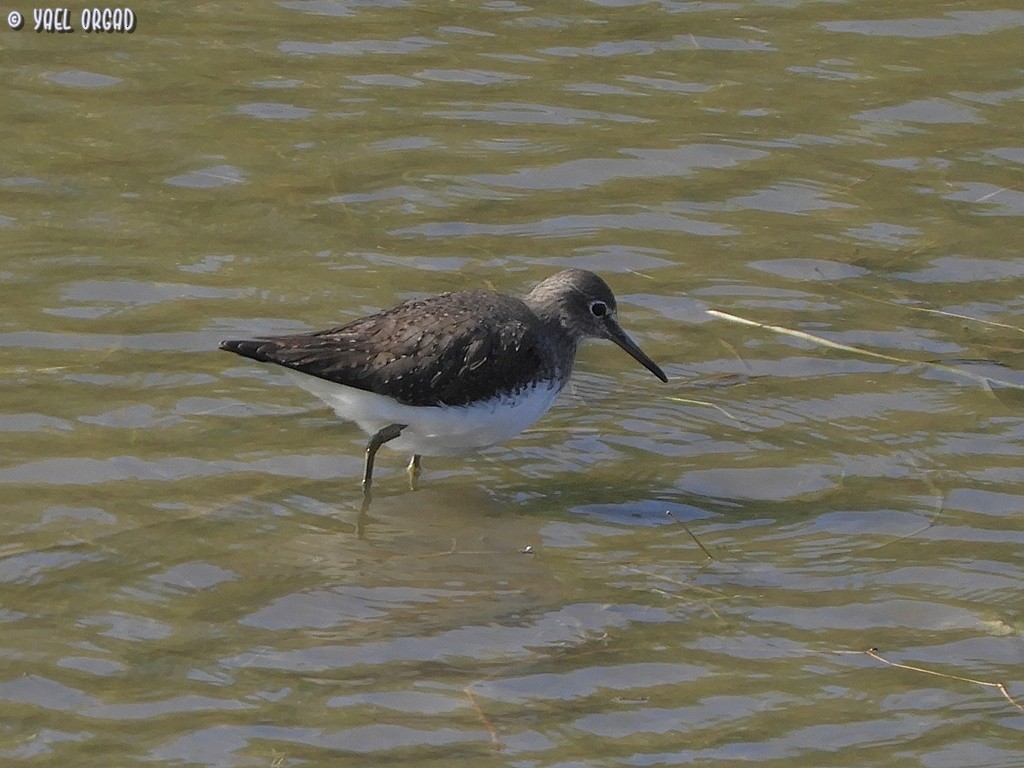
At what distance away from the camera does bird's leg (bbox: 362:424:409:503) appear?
9086 millimetres

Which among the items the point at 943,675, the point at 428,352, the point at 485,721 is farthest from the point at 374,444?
the point at 943,675

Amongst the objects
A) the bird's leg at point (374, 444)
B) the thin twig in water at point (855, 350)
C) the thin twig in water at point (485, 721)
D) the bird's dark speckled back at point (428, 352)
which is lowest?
the thin twig in water at point (485, 721)

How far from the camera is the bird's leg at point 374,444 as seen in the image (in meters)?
9.09

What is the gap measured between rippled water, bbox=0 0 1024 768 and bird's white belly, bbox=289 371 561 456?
0.32 m

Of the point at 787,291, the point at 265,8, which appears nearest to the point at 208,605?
the point at 787,291

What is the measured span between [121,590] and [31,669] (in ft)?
2.42

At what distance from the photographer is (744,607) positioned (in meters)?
7.97

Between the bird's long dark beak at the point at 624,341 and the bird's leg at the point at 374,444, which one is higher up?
the bird's long dark beak at the point at 624,341

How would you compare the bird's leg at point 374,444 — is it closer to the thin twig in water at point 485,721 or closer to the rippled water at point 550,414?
the rippled water at point 550,414

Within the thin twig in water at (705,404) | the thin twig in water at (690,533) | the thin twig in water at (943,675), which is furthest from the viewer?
the thin twig in water at (705,404)

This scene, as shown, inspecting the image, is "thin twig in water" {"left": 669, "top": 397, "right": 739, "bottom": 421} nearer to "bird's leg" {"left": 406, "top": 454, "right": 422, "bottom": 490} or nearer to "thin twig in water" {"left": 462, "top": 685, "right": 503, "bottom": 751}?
"bird's leg" {"left": 406, "top": 454, "right": 422, "bottom": 490}

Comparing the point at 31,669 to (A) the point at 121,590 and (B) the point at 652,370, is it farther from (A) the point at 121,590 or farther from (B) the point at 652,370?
(B) the point at 652,370

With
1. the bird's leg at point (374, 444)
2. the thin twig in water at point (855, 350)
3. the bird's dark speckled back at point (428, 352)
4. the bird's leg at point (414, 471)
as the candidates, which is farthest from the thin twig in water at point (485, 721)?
the thin twig in water at point (855, 350)

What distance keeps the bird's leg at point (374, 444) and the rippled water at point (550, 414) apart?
83 mm
